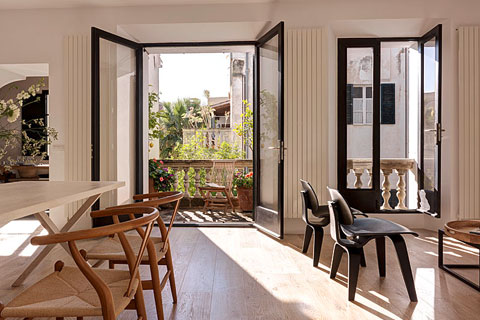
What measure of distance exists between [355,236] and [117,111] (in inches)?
135

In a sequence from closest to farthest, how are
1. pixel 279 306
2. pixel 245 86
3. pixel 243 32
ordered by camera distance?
pixel 279 306 → pixel 243 32 → pixel 245 86

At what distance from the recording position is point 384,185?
5742 millimetres

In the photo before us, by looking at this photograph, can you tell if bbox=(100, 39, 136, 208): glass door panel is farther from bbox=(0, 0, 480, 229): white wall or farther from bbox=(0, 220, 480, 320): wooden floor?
bbox=(0, 220, 480, 320): wooden floor

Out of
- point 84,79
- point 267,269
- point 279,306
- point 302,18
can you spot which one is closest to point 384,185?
point 302,18

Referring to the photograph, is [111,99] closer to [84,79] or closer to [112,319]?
[84,79]

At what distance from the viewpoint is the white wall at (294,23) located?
4.72 m

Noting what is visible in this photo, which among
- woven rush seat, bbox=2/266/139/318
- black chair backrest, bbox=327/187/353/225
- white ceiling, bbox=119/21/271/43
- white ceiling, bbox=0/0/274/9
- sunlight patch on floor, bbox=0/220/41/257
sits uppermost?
white ceiling, bbox=0/0/274/9

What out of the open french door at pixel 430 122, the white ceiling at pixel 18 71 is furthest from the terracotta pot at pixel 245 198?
the white ceiling at pixel 18 71

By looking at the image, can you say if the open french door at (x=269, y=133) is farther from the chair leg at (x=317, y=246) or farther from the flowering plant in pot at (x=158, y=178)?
the flowering plant in pot at (x=158, y=178)

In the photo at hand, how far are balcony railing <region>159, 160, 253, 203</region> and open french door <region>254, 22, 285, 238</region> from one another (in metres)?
2.16

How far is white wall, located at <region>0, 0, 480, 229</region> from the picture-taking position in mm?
4723

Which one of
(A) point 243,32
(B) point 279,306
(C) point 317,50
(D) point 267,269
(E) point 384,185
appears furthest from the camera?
(E) point 384,185

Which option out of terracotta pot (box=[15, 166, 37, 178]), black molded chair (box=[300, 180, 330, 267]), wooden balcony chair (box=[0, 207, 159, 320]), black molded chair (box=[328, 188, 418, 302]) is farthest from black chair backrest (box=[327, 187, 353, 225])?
terracotta pot (box=[15, 166, 37, 178])

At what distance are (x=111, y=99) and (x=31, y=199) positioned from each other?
3.05m
